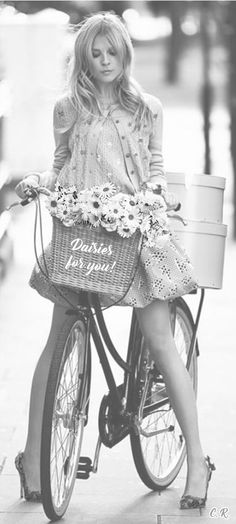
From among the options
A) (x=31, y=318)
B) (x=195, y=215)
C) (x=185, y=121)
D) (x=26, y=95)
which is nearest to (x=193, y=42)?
(x=185, y=121)

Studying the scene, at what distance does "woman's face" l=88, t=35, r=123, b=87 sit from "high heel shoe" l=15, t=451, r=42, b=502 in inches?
56.2

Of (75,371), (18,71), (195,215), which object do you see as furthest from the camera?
(18,71)

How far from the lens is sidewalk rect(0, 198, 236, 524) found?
14.0ft

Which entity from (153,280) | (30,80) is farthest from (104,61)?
(30,80)

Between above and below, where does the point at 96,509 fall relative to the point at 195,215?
below

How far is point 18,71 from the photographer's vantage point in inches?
489

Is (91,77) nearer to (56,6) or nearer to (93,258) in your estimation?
(93,258)

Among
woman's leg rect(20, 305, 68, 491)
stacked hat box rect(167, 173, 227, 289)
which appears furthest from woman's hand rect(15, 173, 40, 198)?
stacked hat box rect(167, 173, 227, 289)

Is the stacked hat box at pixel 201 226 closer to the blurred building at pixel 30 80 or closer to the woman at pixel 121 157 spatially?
the woman at pixel 121 157

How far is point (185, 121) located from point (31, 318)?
59.2ft

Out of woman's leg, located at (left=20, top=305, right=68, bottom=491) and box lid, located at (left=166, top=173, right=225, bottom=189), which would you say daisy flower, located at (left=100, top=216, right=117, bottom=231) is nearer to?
woman's leg, located at (left=20, top=305, right=68, bottom=491)

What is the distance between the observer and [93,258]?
3.83m

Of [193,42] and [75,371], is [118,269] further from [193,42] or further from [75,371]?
[193,42]

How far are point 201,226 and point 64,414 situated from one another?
929 millimetres
